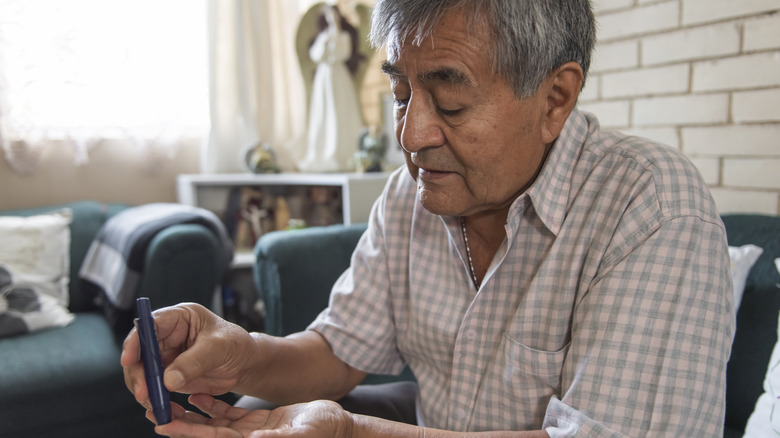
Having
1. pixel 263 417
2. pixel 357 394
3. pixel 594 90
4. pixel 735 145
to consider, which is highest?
pixel 594 90

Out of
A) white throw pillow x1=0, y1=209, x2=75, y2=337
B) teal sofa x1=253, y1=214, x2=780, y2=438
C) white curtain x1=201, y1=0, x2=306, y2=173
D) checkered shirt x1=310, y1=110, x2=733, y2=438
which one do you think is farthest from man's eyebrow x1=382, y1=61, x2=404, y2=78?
white curtain x1=201, y1=0, x2=306, y2=173

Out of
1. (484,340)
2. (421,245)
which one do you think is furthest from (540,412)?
(421,245)

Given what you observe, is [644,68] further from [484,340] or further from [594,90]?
[484,340]

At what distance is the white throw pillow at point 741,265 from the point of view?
1.11 metres

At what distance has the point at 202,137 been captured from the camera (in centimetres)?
262

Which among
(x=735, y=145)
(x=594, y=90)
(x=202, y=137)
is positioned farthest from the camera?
(x=202, y=137)

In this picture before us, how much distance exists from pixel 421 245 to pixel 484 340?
0.21m

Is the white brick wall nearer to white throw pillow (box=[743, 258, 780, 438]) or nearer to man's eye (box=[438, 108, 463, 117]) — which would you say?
white throw pillow (box=[743, 258, 780, 438])

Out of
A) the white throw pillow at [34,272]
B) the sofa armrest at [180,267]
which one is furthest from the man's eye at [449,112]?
the white throw pillow at [34,272]

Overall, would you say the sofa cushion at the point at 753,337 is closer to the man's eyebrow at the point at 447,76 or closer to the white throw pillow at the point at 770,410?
the white throw pillow at the point at 770,410

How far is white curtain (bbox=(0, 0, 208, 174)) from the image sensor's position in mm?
2166

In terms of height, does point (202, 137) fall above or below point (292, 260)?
above

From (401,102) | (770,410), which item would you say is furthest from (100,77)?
(770,410)

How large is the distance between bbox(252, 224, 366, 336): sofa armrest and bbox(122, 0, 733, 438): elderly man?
0.45 meters
